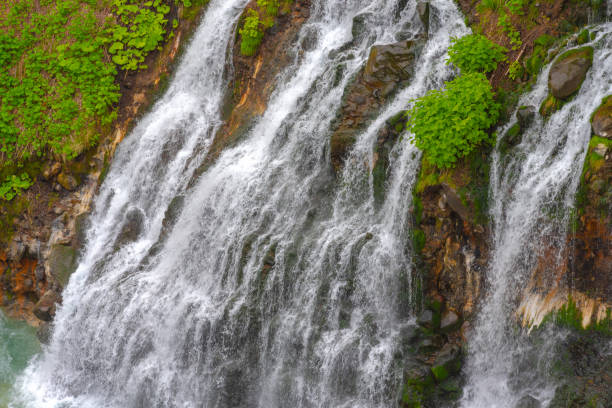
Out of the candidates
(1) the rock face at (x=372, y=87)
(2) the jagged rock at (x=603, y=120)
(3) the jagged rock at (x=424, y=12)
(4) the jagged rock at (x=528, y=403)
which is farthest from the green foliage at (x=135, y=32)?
(4) the jagged rock at (x=528, y=403)

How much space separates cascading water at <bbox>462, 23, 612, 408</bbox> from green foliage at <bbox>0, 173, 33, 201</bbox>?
11476mm

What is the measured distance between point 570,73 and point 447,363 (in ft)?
14.1

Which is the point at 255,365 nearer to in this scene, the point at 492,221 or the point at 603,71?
the point at 492,221

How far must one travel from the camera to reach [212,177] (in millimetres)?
12258

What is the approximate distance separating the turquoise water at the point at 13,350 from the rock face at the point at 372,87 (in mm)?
7632

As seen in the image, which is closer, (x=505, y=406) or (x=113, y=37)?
(x=505, y=406)

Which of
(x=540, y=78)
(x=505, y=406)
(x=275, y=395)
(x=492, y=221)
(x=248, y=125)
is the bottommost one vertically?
(x=505, y=406)

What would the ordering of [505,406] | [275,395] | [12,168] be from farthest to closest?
[12,168], [275,395], [505,406]

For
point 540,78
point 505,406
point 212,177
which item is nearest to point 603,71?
point 540,78

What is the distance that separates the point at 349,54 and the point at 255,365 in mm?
6263

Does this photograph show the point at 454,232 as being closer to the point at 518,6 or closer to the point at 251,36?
the point at 518,6

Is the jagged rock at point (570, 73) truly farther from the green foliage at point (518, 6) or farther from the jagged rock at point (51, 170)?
the jagged rock at point (51, 170)

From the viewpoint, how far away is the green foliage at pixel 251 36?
1380 cm

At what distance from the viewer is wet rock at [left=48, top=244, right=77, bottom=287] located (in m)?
13.2
